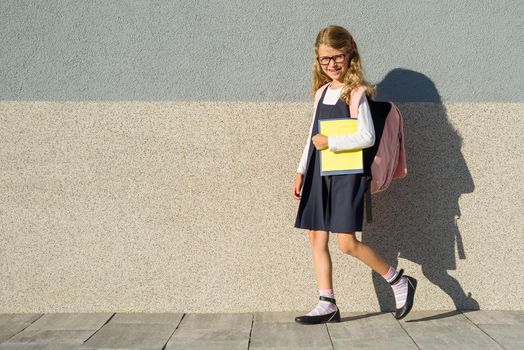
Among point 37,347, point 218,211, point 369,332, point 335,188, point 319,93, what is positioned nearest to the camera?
point 37,347

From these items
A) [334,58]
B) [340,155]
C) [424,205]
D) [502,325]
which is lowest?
[502,325]

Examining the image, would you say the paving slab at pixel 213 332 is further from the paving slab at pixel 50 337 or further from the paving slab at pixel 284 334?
the paving slab at pixel 50 337

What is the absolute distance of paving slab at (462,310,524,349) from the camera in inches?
146

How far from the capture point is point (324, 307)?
407 cm

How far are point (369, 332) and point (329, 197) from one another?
30.6 inches

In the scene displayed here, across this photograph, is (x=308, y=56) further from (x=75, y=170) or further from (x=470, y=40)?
(x=75, y=170)

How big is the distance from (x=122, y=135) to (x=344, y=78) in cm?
139

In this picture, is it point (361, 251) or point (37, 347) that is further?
point (361, 251)

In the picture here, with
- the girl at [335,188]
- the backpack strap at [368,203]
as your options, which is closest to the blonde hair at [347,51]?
the girl at [335,188]

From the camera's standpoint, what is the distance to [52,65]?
436 centimetres

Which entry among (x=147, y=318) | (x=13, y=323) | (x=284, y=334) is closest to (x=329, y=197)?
(x=284, y=334)

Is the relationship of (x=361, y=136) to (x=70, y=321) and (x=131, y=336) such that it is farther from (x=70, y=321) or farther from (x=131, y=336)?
(x=70, y=321)

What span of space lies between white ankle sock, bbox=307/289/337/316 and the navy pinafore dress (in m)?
0.37

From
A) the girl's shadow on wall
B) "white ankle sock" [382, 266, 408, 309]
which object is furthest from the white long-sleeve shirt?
"white ankle sock" [382, 266, 408, 309]
